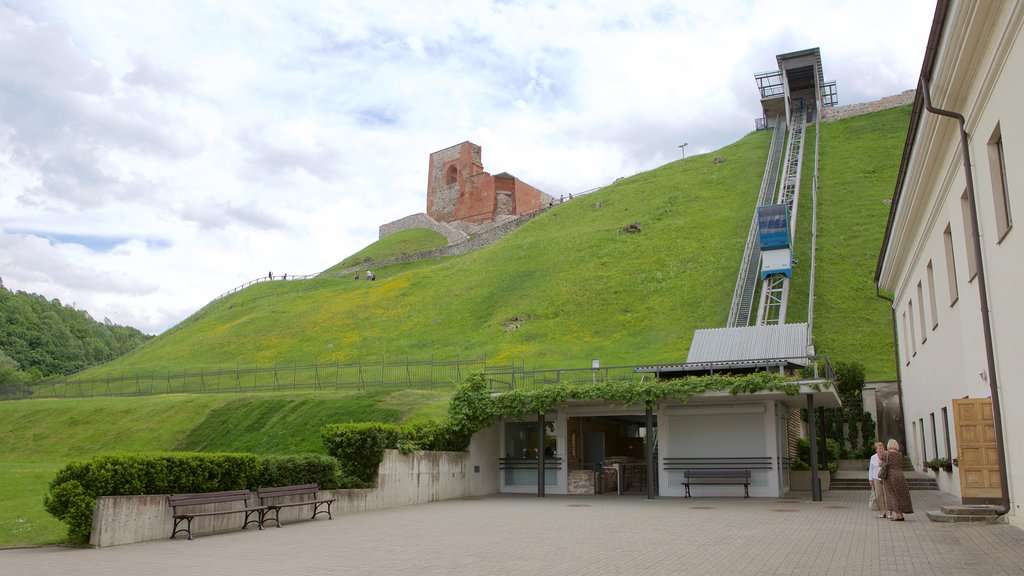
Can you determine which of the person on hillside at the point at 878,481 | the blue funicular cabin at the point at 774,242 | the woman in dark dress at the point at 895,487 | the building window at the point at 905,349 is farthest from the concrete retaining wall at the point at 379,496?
the blue funicular cabin at the point at 774,242

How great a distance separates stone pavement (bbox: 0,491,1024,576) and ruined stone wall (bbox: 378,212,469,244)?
7882 cm

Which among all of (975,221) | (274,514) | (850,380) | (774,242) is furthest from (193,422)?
(774,242)

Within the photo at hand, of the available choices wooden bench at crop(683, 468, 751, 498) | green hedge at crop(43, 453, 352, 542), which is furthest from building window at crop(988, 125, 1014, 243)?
green hedge at crop(43, 453, 352, 542)

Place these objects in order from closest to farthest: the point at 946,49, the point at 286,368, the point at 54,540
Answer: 1. the point at 946,49
2. the point at 54,540
3. the point at 286,368

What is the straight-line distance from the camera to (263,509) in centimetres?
1542

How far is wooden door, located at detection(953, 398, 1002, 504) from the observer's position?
13117 mm

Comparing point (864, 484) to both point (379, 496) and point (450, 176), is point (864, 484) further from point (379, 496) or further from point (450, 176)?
point (450, 176)

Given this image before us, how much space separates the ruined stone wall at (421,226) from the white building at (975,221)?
78.3 m

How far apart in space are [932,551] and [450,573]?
619 cm

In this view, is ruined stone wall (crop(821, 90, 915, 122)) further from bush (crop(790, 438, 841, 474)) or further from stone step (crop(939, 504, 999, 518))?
stone step (crop(939, 504, 999, 518))

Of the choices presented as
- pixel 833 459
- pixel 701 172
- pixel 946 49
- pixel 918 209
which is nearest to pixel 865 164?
pixel 701 172

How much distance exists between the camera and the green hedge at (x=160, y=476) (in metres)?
12.6

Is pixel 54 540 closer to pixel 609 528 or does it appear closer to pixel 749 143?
pixel 609 528

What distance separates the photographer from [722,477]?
2258cm
